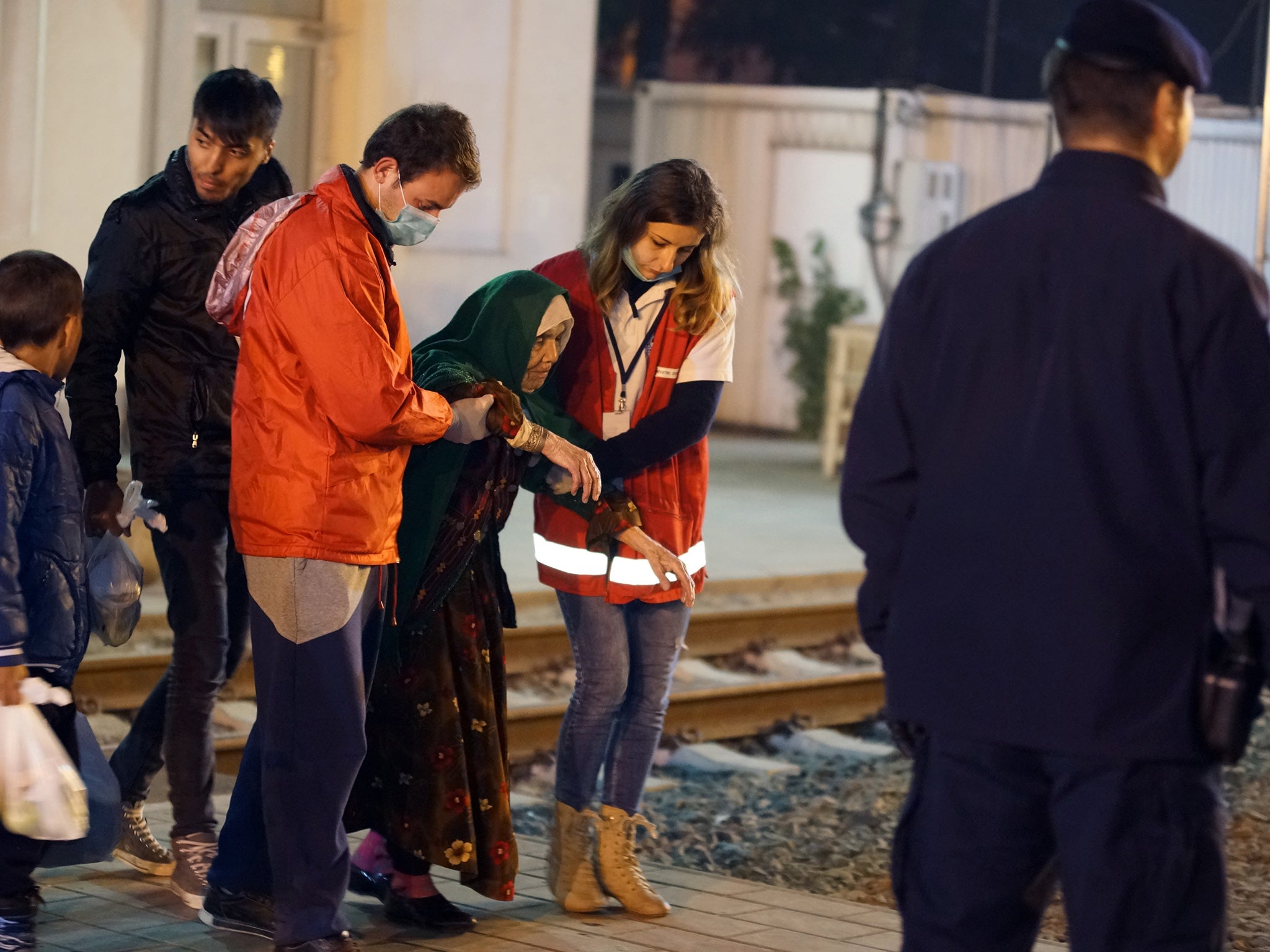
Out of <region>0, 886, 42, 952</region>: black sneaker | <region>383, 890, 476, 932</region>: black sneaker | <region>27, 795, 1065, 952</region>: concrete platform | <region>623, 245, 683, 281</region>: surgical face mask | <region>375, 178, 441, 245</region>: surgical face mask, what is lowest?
<region>27, 795, 1065, 952</region>: concrete platform

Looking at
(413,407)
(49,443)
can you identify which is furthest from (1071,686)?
(49,443)

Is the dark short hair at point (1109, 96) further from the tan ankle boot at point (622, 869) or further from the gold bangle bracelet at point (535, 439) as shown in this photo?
the tan ankle boot at point (622, 869)

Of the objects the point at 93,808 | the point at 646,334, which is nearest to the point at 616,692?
the point at 646,334

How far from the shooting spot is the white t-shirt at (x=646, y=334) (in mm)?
5062

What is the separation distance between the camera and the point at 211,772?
5066 millimetres

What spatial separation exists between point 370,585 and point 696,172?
1.46 metres

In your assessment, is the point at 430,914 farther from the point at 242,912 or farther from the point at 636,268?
the point at 636,268

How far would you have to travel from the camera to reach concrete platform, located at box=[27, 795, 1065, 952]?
4.61 meters

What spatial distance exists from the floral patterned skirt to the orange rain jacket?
513mm

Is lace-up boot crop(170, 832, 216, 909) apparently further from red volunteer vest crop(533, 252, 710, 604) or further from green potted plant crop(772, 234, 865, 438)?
green potted plant crop(772, 234, 865, 438)

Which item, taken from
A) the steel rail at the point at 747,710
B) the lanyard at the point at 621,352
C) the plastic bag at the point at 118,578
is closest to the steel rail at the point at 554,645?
the steel rail at the point at 747,710

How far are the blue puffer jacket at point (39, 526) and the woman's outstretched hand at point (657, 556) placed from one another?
4.54 ft

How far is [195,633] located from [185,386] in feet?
2.15

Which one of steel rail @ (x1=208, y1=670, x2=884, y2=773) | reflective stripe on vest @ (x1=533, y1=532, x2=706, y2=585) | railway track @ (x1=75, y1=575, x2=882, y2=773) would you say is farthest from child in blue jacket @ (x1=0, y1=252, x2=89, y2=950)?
steel rail @ (x1=208, y1=670, x2=884, y2=773)
